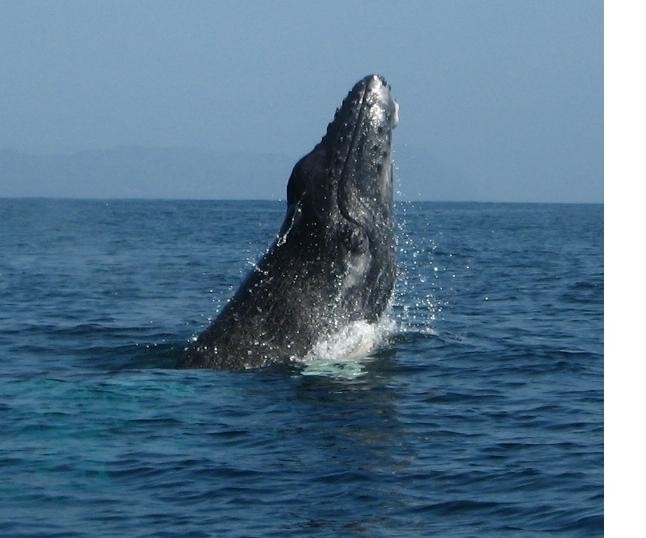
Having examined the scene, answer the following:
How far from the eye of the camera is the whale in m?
12.3

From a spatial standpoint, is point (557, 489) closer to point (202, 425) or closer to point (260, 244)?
point (202, 425)

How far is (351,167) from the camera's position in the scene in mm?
12430

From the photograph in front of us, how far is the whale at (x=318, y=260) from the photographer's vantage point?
12273mm

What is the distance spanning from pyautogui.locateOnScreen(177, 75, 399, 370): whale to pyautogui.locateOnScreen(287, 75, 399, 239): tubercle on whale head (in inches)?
0.4

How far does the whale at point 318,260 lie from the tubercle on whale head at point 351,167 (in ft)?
0.04

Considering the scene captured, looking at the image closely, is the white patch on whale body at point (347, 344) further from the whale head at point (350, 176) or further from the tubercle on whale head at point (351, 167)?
the tubercle on whale head at point (351, 167)

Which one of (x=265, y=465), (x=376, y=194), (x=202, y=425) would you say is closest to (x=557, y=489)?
(x=265, y=465)

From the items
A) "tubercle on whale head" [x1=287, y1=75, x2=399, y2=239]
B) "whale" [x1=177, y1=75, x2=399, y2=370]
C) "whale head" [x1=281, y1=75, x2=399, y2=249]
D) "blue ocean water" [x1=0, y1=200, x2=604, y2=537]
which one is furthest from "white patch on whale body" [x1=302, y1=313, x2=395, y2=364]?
"tubercle on whale head" [x1=287, y1=75, x2=399, y2=239]

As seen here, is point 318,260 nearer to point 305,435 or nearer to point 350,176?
point 350,176

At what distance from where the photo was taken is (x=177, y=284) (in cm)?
2800

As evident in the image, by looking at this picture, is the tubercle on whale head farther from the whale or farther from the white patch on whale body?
the white patch on whale body

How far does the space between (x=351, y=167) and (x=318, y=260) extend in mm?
1129

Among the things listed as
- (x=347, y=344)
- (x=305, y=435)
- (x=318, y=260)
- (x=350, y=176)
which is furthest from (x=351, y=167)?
(x=305, y=435)
